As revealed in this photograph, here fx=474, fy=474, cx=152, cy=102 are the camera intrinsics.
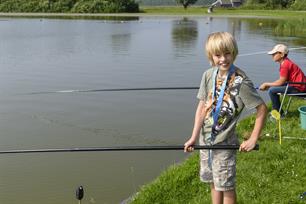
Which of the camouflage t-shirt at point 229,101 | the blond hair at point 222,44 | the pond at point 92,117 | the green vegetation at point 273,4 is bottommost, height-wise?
the green vegetation at point 273,4

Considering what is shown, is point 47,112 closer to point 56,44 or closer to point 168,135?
point 168,135

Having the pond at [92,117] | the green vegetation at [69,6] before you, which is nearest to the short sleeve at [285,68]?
the pond at [92,117]

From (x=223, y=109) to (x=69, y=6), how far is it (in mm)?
68681

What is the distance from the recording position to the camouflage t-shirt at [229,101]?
10.6ft

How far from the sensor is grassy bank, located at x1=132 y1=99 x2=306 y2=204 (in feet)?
14.5

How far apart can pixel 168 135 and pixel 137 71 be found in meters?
6.39

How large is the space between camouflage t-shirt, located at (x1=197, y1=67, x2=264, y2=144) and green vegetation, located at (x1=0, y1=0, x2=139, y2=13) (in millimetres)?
65378

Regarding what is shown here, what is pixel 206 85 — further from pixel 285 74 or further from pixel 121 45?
pixel 121 45

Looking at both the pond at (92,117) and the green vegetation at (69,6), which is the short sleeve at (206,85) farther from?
the green vegetation at (69,6)

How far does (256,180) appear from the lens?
4.73 metres

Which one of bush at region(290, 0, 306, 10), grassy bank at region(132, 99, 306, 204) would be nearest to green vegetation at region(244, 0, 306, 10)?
bush at region(290, 0, 306, 10)

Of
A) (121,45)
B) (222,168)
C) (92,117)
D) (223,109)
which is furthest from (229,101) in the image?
(121,45)

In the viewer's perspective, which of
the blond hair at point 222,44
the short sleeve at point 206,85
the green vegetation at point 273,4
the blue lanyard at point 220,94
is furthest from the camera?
the green vegetation at point 273,4

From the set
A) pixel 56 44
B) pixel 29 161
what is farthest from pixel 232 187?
pixel 56 44
